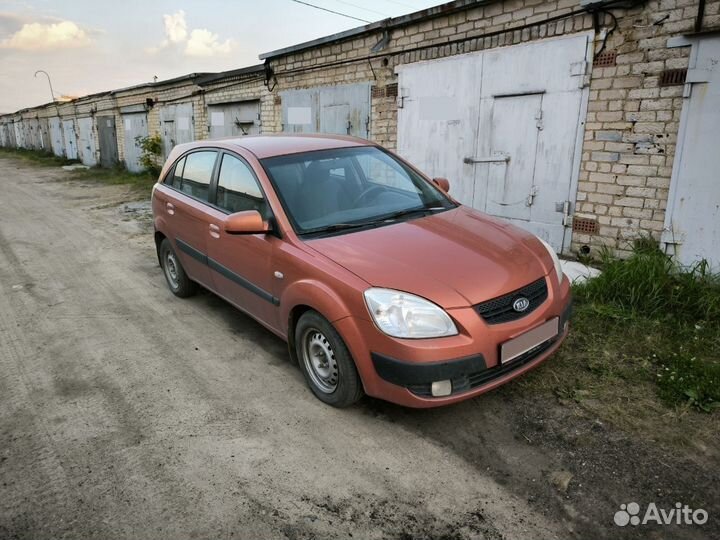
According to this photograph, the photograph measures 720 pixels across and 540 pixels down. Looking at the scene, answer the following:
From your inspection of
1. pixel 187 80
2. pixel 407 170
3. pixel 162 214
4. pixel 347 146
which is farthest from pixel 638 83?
pixel 187 80

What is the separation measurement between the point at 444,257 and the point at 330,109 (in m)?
7.08

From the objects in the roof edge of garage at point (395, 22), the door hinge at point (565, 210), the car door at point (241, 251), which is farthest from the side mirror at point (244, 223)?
the roof edge of garage at point (395, 22)

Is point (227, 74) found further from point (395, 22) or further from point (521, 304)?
point (521, 304)

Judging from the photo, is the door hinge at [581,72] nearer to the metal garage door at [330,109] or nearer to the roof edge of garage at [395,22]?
the roof edge of garage at [395,22]

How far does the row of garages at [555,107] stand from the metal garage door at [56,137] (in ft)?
76.7

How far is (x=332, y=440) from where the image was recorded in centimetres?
290

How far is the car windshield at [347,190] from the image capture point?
348 cm

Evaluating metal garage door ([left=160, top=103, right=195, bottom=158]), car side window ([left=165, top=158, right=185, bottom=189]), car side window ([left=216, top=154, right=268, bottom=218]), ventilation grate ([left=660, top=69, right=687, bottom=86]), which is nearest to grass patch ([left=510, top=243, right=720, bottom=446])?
ventilation grate ([left=660, top=69, right=687, bottom=86])

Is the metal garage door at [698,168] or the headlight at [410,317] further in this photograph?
the metal garage door at [698,168]

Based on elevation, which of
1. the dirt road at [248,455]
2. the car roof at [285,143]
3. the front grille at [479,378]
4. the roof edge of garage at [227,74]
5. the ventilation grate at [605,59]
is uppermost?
the roof edge of garage at [227,74]

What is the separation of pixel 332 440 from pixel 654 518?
1629mm

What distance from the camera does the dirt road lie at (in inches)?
91.7

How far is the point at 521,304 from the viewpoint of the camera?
291 cm

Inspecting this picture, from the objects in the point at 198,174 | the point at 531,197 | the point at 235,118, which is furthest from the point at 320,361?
the point at 235,118
